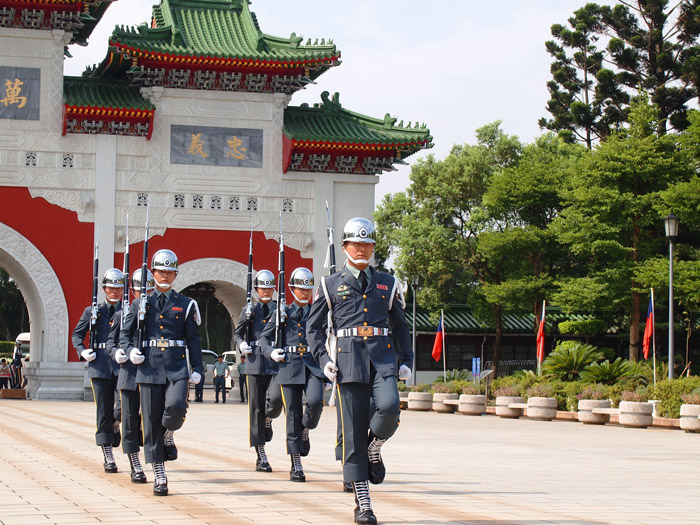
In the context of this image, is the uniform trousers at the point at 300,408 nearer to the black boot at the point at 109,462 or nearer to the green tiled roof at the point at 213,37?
the black boot at the point at 109,462

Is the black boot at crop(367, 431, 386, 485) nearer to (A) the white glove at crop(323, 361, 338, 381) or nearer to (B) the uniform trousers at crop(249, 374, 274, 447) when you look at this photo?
(A) the white glove at crop(323, 361, 338, 381)

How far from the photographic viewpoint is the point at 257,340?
11148mm

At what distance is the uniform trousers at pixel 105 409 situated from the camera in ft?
33.9

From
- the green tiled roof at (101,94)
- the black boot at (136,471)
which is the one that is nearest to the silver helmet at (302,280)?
the black boot at (136,471)

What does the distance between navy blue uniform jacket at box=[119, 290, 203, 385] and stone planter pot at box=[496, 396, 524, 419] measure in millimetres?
15514

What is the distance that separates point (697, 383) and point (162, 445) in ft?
44.8

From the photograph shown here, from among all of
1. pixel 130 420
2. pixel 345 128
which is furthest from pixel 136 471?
pixel 345 128

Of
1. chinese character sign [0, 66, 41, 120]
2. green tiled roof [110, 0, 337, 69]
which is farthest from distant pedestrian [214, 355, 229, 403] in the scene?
green tiled roof [110, 0, 337, 69]

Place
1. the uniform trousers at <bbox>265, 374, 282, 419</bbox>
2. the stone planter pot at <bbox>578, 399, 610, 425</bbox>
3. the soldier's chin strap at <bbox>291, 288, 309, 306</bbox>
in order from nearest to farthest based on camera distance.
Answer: the uniform trousers at <bbox>265, 374, 282, 419</bbox> → the soldier's chin strap at <bbox>291, 288, 309, 306</bbox> → the stone planter pot at <bbox>578, 399, 610, 425</bbox>

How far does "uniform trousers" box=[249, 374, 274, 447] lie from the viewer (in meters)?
10.7

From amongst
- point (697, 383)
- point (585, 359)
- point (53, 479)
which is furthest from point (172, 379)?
point (585, 359)

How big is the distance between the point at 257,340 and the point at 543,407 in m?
12.9

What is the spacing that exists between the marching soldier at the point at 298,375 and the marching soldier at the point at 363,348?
Result: 194 centimetres

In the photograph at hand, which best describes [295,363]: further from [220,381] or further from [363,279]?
[220,381]
